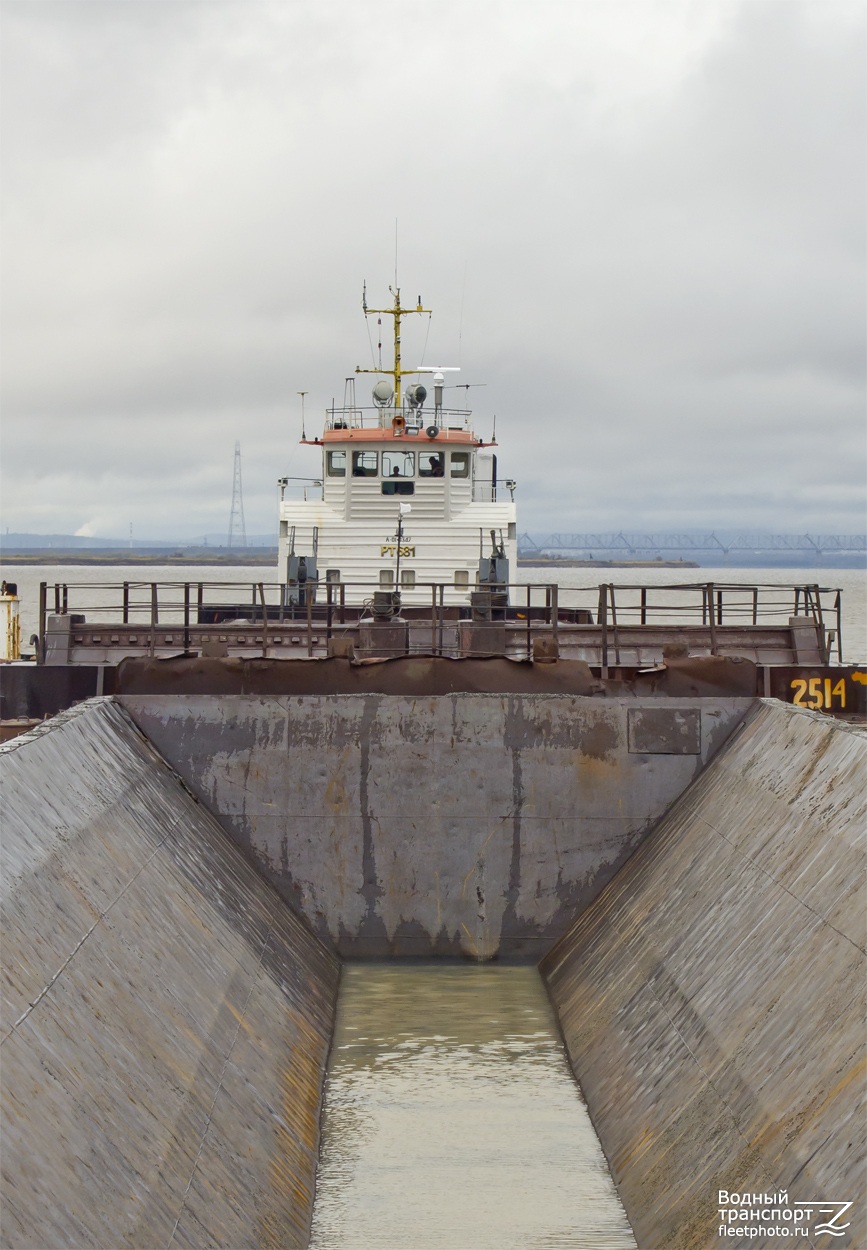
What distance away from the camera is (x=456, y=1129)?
1180 cm

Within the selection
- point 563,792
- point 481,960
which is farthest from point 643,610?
point 481,960

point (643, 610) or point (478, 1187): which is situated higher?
point (643, 610)

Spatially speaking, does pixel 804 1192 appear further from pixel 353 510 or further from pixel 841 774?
pixel 353 510

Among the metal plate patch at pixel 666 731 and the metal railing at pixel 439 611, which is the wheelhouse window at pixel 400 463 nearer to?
the metal railing at pixel 439 611

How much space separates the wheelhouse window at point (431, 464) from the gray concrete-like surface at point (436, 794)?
660 inches

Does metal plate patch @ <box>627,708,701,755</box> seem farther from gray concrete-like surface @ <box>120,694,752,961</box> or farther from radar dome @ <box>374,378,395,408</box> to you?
radar dome @ <box>374,378,395,408</box>

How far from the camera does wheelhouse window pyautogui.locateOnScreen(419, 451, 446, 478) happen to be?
1299 inches

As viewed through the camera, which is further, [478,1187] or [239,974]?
[239,974]

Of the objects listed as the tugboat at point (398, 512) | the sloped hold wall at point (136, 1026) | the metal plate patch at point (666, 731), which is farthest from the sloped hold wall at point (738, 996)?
the tugboat at point (398, 512)

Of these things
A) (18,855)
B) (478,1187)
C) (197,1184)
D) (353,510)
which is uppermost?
(353,510)

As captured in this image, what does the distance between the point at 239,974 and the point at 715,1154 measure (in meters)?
4.90

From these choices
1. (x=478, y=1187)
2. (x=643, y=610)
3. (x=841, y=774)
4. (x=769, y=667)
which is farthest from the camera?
(x=643, y=610)

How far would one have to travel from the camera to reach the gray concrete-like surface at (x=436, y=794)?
16516mm

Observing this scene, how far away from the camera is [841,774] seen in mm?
11711
